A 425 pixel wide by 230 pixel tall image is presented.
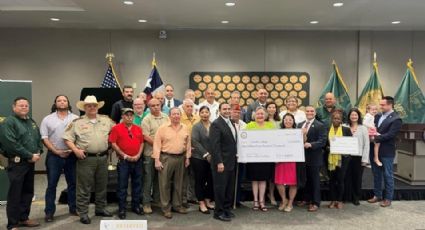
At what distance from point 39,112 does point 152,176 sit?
4.37m

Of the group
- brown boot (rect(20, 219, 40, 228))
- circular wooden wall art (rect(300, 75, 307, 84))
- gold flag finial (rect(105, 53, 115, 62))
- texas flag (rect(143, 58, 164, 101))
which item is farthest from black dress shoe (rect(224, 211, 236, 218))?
gold flag finial (rect(105, 53, 115, 62))

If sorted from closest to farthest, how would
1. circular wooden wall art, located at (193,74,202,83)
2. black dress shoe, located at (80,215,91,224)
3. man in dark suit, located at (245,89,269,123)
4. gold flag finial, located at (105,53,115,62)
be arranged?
black dress shoe, located at (80,215,91,224)
man in dark suit, located at (245,89,269,123)
gold flag finial, located at (105,53,115,62)
circular wooden wall art, located at (193,74,202,83)

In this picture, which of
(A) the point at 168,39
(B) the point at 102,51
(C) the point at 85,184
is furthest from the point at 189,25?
(C) the point at 85,184

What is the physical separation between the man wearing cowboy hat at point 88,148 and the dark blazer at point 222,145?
1.27m

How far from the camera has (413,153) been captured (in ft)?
18.6

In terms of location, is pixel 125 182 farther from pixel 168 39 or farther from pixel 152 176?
pixel 168 39

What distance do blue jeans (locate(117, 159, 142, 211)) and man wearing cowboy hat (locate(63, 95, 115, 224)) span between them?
0.20m

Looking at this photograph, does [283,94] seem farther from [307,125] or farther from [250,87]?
[307,125]

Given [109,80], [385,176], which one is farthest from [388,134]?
[109,80]

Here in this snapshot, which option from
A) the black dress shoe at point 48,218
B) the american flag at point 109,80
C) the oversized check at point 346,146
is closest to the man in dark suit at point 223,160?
the oversized check at point 346,146

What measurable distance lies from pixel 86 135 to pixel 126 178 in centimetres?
73

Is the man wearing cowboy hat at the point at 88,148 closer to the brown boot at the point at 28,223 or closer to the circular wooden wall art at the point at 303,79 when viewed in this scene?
the brown boot at the point at 28,223

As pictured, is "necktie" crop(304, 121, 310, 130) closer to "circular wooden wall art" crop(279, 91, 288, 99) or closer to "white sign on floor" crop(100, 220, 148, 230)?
"circular wooden wall art" crop(279, 91, 288, 99)

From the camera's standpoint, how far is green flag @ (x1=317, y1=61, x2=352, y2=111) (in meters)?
7.61
